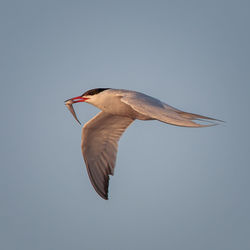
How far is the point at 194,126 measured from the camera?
249 inches

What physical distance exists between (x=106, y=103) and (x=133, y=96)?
49.2 inches

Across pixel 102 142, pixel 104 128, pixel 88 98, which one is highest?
pixel 88 98

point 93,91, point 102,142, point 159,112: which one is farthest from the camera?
point 102,142

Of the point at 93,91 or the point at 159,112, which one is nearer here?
the point at 159,112

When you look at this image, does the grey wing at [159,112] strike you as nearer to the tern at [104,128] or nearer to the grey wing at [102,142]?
the tern at [104,128]

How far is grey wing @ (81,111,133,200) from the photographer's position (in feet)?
37.6

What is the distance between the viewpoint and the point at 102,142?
39.1 ft

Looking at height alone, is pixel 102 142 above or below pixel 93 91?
below

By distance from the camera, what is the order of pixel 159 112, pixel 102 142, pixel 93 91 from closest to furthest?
1. pixel 159 112
2. pixel 93 91
3. pixel 102 142

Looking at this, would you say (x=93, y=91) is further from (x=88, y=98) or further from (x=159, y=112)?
(x=159, y=112)

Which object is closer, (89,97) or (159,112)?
(159,112)

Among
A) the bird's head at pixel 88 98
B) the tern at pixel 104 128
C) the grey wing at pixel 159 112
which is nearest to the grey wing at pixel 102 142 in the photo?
the tern at pixel 104 128

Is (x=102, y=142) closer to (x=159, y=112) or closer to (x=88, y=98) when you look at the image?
(x=88, y=98)

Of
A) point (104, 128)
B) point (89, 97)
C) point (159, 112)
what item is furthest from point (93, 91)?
point (159, 112)
